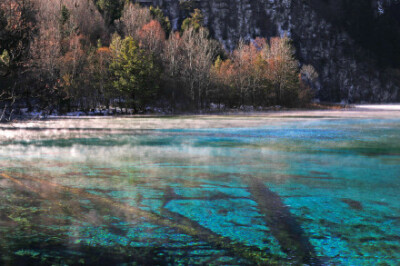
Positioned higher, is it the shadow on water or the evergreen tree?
the evergreen tree

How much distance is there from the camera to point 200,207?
25.2 ft

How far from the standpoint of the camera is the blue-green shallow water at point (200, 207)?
17.5 feet

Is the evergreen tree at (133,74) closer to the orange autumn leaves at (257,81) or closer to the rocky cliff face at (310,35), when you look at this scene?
the orange autumn leaves at (257,81)

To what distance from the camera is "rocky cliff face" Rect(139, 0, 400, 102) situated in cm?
14875

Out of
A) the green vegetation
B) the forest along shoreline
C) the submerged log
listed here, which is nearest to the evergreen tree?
the green vegetation

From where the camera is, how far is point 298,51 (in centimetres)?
15350

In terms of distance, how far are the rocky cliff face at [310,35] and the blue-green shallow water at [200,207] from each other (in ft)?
443

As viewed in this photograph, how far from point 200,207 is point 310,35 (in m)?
160

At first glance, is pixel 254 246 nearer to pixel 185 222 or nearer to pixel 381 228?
pixel 185 222

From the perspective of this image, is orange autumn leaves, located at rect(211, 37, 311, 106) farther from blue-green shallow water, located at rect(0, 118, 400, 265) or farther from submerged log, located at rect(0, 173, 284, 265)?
submerged log, located at rect(0, 173, 284, 265)

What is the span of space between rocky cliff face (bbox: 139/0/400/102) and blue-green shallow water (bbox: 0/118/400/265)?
5319 inches

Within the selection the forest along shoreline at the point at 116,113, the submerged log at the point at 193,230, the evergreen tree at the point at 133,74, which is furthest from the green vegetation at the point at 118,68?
the submerged log at the point at 193,230

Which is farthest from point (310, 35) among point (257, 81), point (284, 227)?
→ point (284, 227)

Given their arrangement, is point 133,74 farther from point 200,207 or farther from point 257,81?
point 200,207
